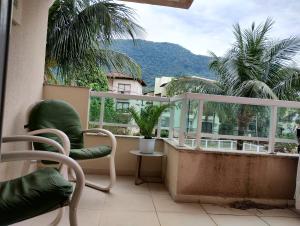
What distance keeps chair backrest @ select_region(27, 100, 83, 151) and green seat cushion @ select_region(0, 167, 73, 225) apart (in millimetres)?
1514

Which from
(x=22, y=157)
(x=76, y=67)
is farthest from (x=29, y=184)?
(x=76, y=67)

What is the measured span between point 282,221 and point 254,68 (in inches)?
257

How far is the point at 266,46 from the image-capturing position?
888 centimetres

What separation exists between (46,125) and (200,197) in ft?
5.68

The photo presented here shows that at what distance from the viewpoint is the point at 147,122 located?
12.0 ft

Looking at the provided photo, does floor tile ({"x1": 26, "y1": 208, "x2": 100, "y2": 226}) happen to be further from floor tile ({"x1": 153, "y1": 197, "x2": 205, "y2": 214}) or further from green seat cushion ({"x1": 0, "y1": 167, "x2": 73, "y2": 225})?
green seat cushion ({"x1": 0, "y1": 167, "x2": 73, "y2": 225})

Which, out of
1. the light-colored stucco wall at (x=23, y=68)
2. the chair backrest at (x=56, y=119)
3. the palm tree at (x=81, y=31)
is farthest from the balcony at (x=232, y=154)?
the palm tree at (x=81, y=31)

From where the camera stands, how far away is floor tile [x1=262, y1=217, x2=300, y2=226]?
258 centimetres

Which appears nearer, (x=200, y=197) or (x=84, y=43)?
(x=200, y=197)

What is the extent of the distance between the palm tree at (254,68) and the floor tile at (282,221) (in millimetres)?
5572

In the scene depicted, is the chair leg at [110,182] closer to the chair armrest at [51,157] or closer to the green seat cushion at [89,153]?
the green seat cushion at [89,153]

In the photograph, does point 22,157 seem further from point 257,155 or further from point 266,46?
point 266,46

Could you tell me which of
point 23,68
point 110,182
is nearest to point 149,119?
point 110,182

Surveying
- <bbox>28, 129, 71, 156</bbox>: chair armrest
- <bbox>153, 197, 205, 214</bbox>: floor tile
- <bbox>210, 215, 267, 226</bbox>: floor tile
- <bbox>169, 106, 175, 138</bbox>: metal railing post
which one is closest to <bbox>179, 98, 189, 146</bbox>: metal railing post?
<bbox>169, 106, 175, 138</bbox>: metal railing post
